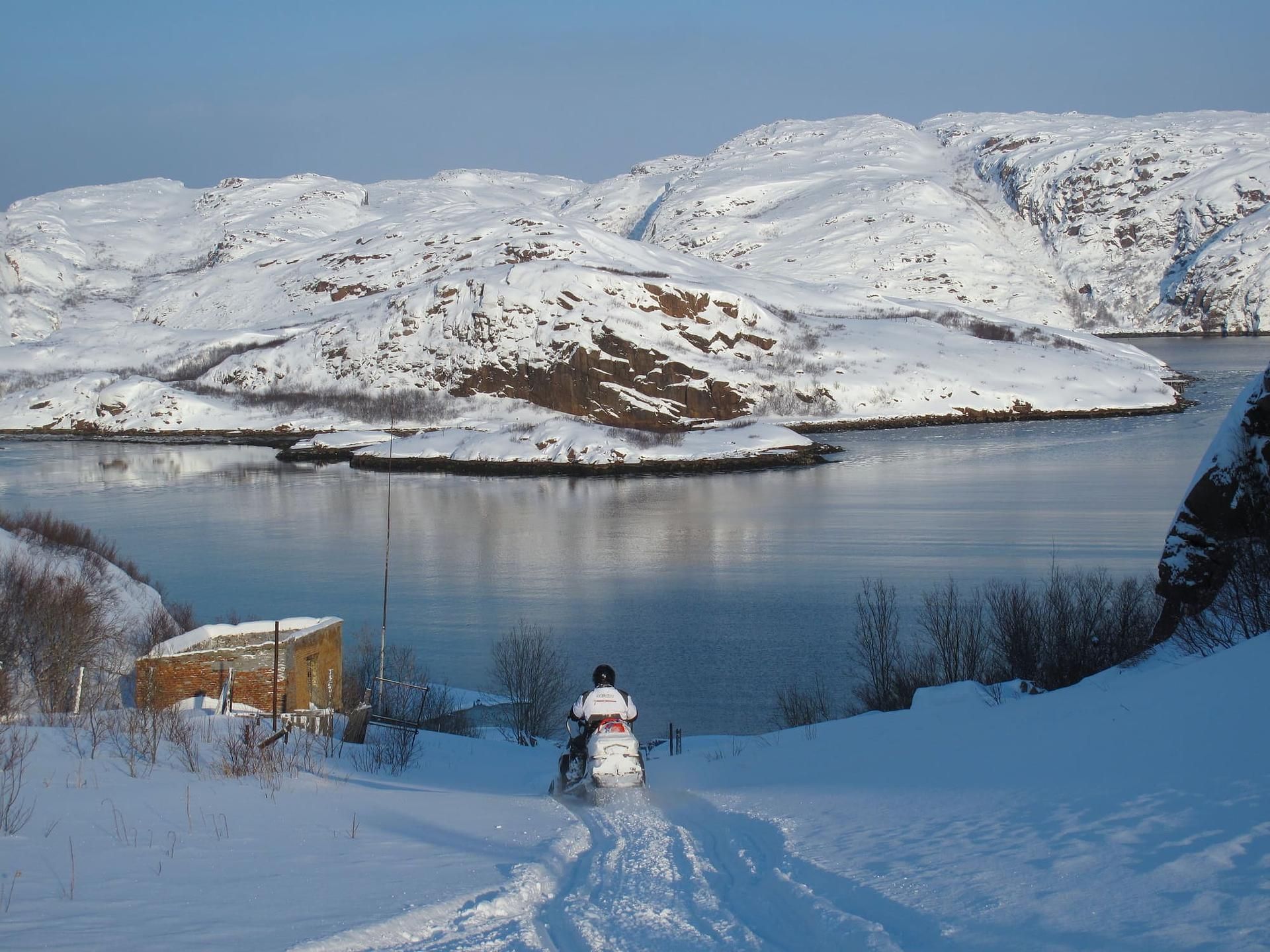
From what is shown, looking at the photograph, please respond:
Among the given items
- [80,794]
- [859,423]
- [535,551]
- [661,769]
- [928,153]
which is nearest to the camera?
[80,794]

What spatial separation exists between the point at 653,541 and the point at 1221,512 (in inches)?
845

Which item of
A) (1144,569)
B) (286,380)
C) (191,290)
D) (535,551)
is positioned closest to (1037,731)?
(1144,569)

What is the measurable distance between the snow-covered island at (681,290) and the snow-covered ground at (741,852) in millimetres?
49222

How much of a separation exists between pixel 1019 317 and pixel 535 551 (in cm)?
10077

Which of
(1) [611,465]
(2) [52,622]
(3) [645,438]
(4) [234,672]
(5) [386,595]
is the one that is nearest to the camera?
(4) [234,672]

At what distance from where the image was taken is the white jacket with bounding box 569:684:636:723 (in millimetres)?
7562

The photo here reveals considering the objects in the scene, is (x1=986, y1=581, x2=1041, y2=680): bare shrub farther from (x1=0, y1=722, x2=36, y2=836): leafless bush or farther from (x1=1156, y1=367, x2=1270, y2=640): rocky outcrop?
(x1=0, y1=722, x2=36, y2=836): leafless bush

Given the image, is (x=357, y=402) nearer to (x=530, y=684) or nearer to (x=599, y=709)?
(x=530, y=684)

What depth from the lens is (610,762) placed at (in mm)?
7219

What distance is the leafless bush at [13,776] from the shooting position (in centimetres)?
469

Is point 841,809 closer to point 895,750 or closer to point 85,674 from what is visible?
point 895,750

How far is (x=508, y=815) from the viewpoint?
6.35m

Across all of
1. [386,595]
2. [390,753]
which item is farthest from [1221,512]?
[386,595]

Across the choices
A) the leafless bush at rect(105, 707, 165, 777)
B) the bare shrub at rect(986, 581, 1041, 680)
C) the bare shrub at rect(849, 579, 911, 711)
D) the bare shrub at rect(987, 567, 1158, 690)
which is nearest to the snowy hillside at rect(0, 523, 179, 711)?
the leafless bush at rect(105, 707, 165, 777)
